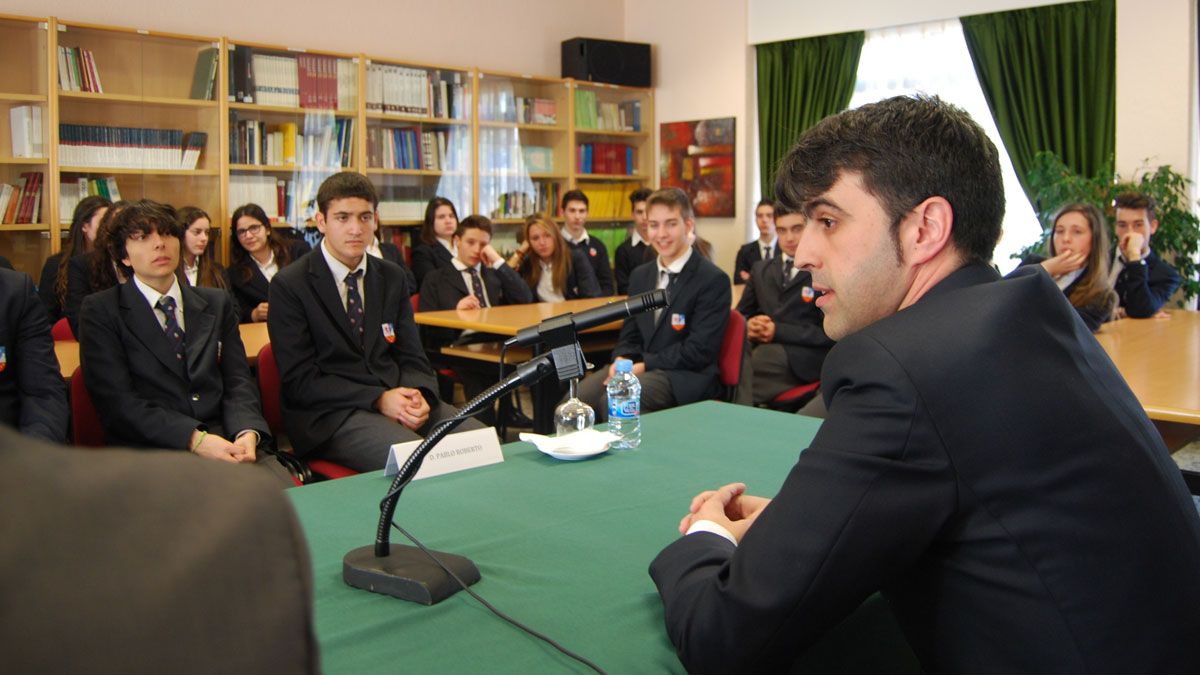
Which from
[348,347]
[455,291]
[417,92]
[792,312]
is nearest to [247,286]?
[455,291]

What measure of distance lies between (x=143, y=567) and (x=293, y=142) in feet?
22.1

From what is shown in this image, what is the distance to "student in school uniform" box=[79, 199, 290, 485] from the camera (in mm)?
2875

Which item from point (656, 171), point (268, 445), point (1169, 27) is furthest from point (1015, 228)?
point (268, 445)

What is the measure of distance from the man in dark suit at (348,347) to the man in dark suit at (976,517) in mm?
2078

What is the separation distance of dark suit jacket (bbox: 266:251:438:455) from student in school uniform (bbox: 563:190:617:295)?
397 centimetres

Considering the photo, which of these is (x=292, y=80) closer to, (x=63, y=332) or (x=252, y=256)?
(x=252, y=256)

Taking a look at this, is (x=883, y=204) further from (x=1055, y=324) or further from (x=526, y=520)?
(x=526, y=520)

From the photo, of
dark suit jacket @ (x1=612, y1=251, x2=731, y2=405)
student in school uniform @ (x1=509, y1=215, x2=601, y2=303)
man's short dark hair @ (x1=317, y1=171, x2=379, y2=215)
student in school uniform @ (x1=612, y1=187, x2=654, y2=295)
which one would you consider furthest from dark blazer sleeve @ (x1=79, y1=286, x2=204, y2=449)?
student in school uniform @ (x1=612, y1=187, x2=654, y2=295)

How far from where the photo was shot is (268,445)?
3.05m

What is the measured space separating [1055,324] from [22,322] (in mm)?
2887

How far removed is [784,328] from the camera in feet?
15.5

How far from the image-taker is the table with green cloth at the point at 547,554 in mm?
1192

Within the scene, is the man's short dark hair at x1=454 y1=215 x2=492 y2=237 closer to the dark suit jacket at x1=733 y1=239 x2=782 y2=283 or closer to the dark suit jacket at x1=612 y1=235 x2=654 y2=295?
the dark suit jacket at x1=612 y1=235 x2=654 y2=295

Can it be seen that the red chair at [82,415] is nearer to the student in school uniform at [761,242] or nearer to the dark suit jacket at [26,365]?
the dark suit jacket at [26,365]
